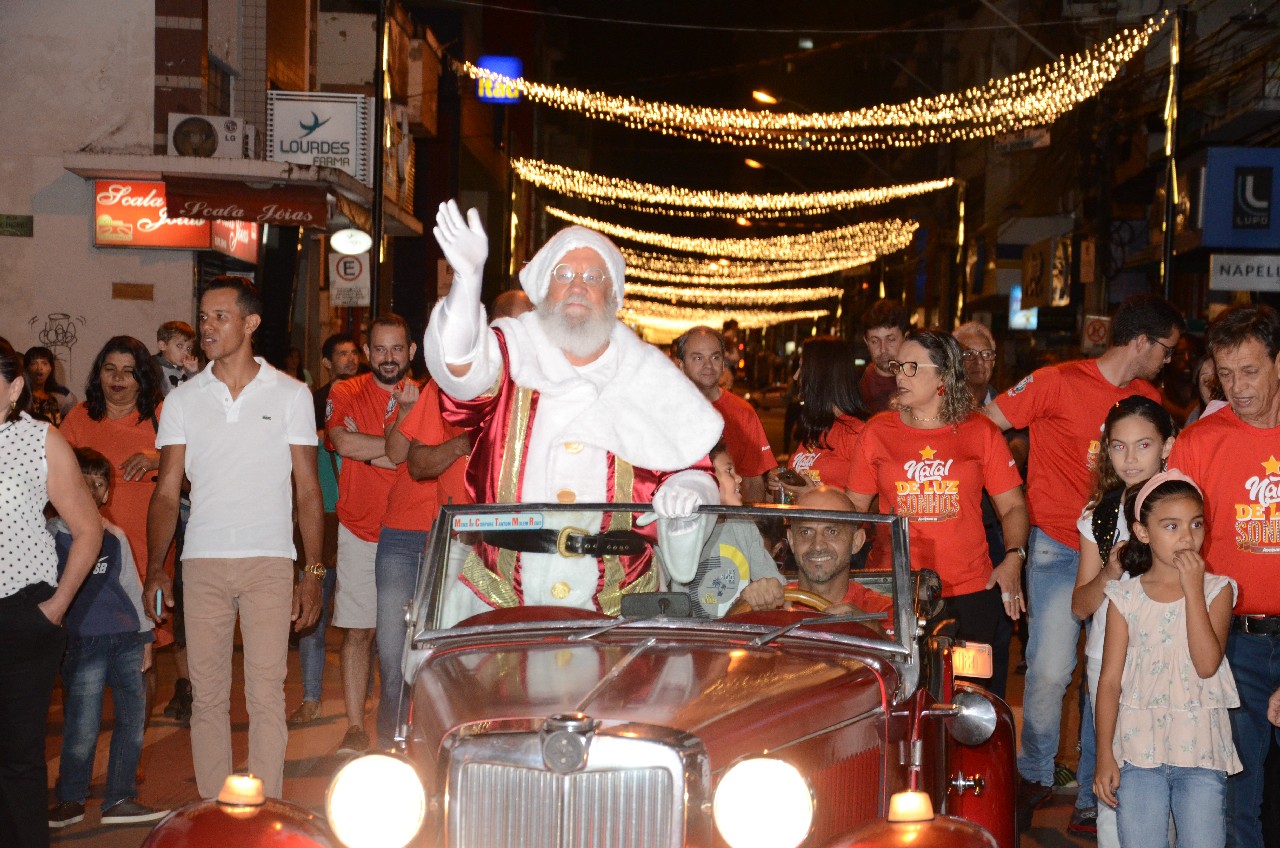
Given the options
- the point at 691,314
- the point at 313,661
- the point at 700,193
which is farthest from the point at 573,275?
the point at 691,314

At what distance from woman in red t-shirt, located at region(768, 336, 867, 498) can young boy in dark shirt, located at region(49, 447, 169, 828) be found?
3510 mm

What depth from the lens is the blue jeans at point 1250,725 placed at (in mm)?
5316

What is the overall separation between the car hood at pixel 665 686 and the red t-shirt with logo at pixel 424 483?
273 centimetres

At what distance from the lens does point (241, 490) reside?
20.0ft

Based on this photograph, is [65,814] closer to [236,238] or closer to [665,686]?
[665,686]

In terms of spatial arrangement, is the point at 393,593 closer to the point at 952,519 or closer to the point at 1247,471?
the point at 952,519

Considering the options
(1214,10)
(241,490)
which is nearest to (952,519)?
(241,490)

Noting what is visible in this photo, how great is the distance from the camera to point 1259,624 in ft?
17.4

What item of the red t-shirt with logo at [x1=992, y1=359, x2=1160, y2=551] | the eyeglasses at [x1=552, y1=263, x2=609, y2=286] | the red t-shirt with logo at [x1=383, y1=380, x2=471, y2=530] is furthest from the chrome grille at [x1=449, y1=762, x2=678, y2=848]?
the red t-shirt with logo at [x1=992, y1=359, x2=1160, y2=551]

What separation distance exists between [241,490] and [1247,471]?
3.94 m

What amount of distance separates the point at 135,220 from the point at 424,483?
11.3m

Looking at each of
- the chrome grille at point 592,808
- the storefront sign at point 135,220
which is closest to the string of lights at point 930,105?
the storefront sign at point 135,220

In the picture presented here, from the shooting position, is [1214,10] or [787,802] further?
[1214,10]

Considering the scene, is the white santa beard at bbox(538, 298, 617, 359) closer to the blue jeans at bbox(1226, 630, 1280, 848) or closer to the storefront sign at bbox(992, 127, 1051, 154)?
the blue jeans at bbox(1226, 630, 1280, 848)
